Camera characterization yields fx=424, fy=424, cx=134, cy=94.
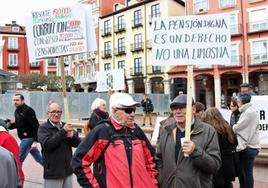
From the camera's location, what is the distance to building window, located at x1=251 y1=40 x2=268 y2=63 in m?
40.9

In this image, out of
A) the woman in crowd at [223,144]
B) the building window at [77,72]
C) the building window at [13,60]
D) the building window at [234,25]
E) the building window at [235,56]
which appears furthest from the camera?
the building window at [13,60]

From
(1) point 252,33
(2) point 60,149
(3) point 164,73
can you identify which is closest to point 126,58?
(3) point 164,73

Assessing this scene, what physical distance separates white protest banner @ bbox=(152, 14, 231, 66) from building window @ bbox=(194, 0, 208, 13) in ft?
145

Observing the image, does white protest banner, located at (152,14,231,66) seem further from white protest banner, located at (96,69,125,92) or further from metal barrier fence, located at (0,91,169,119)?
metal barrier fence, located at (0,91,169,119)

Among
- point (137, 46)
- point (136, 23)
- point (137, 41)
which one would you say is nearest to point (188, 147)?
point (137, 46)

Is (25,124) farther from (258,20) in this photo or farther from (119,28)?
(119,28)

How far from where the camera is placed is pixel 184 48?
4152mm

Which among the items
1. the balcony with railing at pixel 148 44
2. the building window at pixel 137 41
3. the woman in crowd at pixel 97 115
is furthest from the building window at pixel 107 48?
the woman in crowd at pixel 97 115

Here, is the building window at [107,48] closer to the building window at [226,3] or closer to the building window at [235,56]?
the building window at [226,3]

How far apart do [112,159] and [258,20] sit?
41192mm

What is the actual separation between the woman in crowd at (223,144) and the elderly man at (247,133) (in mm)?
961

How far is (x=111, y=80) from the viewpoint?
60.3 feet

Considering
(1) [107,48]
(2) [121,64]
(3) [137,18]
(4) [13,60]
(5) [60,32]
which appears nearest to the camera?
(5) [60,32]

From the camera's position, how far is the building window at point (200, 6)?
47.0 meters
